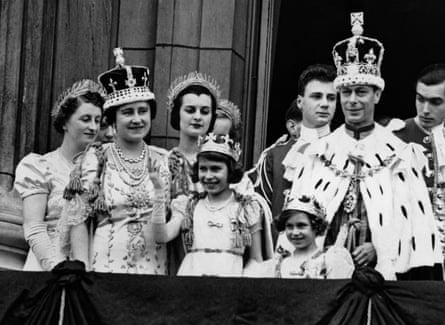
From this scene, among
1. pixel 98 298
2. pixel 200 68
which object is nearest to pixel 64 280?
pixel 98 298

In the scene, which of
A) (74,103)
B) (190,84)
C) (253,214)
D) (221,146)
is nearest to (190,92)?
(190,84)

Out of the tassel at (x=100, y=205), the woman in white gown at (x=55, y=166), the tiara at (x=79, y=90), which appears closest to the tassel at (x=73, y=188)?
the tassel at (x=100, y=205)

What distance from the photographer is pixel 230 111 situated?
14.7 metres

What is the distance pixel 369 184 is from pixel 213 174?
36.9 inches

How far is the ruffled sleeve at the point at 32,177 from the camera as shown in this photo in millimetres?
13875

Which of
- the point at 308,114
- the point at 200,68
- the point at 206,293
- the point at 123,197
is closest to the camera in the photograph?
the point at 206,293

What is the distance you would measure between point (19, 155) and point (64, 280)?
107 inches

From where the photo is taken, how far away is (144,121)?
530 inches

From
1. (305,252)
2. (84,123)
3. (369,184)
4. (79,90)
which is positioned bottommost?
(305,252)

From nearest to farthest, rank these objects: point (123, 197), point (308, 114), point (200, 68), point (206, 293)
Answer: point (206, 293) → point (123, 197) → point (308, 114) → point (200, 68)

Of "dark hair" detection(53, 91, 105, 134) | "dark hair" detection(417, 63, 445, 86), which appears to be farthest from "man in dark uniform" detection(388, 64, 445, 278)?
"dark hair" detection(53, 91, 105, 134)

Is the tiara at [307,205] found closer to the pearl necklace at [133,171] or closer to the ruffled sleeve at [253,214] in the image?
the ruffled sleeve at [253,214]

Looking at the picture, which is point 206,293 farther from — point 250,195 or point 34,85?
point 34,85

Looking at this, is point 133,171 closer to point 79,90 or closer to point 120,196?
point 120,196
